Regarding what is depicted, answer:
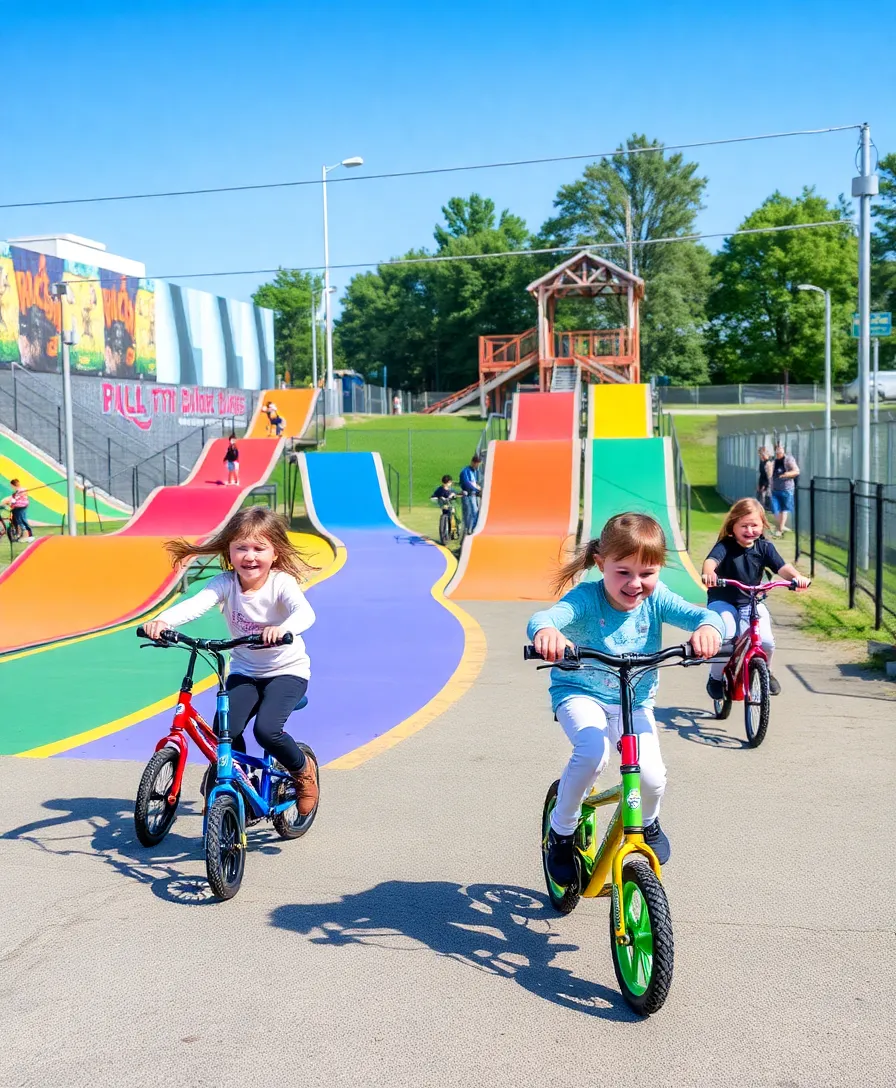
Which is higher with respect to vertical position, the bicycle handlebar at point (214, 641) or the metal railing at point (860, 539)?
the bicycle handlebar at point (214, 641)

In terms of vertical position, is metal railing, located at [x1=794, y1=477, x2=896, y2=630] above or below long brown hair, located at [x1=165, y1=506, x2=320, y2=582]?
below

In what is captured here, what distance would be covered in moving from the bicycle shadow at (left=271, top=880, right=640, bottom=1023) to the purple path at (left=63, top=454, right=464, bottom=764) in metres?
2.61

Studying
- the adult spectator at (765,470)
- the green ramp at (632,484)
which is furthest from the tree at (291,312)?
the adult spectator at (765,470)

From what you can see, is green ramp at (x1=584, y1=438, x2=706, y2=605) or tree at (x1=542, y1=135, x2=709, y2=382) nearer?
green ramp at (x1=584, y1=438, x2=706, y2=605)

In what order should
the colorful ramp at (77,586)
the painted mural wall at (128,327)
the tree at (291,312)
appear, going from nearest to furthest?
the colorful ramp at (77,586) < the painted mural wall at (128,327) < the tree at (291,312)

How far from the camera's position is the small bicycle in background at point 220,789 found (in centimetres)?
496

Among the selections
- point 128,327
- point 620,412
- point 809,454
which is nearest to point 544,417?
point 620,412

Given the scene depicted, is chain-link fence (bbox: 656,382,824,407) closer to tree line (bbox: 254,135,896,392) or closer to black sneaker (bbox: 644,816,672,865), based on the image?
tree line (bbox: 254,135,896,392)

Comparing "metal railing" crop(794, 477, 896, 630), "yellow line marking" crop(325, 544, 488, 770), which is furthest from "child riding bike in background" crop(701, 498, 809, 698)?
"metal railing" crop(794, 477, 896, 630)

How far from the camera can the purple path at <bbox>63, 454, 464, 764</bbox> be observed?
27.0 ft

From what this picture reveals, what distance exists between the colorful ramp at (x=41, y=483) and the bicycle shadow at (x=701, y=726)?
2497 cm

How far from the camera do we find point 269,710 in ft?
17.6

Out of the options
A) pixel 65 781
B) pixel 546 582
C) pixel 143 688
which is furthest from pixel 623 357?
pixel 65 781

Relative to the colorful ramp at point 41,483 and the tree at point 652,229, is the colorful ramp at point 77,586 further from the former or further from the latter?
the tree at point 652,229
